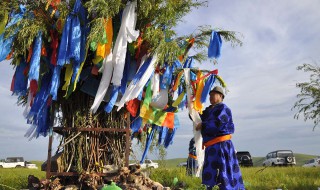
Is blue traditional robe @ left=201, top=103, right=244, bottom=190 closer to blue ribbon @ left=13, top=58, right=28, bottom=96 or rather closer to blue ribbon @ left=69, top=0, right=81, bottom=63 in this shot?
blue ribbon @ left=69, top=0, right=81, bottom=63

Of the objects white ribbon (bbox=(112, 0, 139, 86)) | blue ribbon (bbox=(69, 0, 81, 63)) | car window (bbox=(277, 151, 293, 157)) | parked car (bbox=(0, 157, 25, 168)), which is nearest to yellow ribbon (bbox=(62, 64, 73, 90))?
blue ribbon (bbox=(69, 0, 81, 63))

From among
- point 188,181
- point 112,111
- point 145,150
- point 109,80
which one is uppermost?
point 109,80

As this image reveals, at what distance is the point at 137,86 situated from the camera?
5.97 metres

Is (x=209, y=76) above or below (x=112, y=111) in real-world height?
above

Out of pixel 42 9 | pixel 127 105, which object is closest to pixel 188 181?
pixel 127 105

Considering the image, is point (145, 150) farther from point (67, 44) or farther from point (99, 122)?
point (67, 44)

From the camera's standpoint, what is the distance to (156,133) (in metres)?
7.87

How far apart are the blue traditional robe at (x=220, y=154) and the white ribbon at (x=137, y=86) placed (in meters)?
1.16

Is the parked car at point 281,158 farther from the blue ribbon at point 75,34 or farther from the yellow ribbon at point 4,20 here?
the yellow ribbon at point 4,20

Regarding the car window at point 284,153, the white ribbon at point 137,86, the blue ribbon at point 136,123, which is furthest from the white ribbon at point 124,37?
the car window at point 284,153

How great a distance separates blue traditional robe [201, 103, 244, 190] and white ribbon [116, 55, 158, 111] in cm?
116

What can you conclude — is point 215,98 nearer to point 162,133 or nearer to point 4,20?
point 162,133

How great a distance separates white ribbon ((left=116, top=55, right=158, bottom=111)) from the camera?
5.92 m

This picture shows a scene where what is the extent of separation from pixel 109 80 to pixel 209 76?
188 cm
